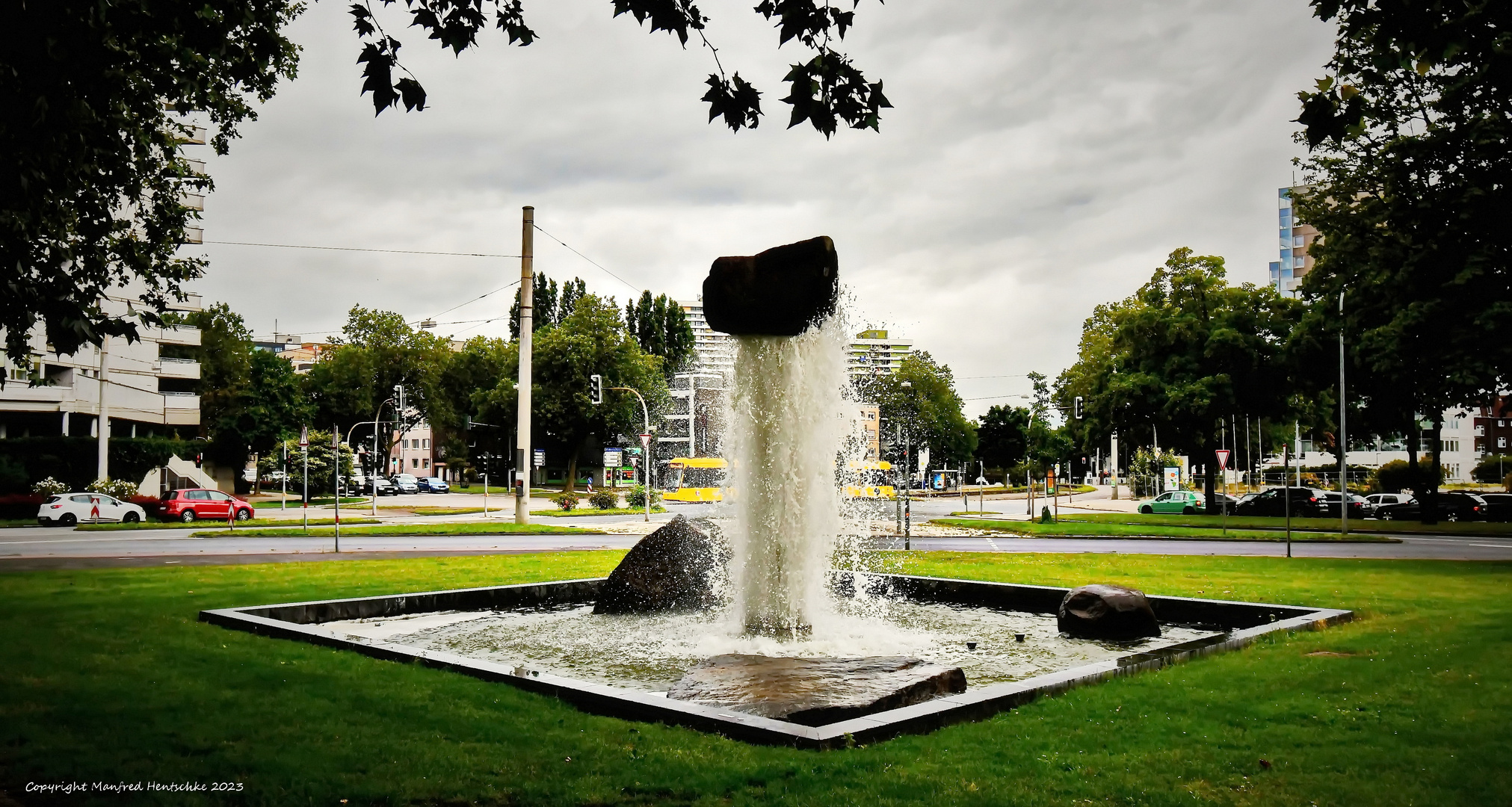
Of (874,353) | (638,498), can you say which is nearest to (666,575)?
A: (638,498)

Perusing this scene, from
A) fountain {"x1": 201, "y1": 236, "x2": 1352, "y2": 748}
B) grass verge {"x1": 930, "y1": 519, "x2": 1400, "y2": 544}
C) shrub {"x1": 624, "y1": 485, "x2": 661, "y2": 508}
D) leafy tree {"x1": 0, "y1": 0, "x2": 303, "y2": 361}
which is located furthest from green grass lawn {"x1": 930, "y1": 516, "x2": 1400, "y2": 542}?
leafy tree {"x1": 0, "y1": 0, "x2": 303, "y2": 361}

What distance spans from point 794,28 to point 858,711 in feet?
13.9

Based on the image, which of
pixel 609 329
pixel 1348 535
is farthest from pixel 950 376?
pixel 1348 535

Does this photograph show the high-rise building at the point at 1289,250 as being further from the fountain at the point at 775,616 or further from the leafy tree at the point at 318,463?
the fountain at the point at 775,616

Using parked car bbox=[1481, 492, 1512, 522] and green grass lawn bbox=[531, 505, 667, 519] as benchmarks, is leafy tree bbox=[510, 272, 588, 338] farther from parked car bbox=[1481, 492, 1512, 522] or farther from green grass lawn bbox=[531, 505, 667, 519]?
parked car bbox=[1481, 492, 1512, 522]

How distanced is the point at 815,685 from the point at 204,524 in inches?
1569

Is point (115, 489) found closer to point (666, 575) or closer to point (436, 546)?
point (436, 546)

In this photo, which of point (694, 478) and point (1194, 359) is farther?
point (694, 478)

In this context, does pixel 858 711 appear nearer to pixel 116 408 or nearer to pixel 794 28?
pixel 794 28

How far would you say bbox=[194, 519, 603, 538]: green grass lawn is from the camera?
33312mm

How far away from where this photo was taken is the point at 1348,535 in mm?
33094

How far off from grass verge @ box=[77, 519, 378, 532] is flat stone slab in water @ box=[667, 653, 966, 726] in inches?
1325

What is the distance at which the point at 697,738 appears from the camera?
6039 millimetres

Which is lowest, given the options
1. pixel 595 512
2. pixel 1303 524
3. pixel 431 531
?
pixel 595 512
